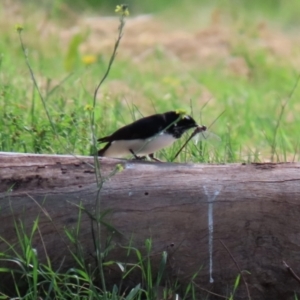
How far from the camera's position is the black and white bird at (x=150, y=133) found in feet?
14.4

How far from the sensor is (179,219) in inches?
152

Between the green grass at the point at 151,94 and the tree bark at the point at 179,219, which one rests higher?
the green grass at the point at 151,94

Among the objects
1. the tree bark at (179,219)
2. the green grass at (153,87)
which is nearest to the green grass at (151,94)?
the green grass at (153,87)

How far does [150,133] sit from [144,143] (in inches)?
2.2

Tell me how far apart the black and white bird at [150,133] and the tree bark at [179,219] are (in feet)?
1.58

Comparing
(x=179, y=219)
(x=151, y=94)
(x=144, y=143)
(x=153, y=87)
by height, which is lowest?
(x=179, y=219)

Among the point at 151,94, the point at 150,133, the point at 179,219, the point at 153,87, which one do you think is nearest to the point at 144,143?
the point at 150,133

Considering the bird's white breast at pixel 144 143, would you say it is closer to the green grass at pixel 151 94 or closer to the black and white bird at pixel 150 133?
the black and white bird at pixel 150 133

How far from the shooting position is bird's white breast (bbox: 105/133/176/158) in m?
4.39

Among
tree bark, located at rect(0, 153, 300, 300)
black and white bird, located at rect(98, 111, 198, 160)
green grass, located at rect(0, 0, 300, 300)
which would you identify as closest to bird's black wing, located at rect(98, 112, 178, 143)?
black and white bird, located at rect(98, 111, 198, 160)

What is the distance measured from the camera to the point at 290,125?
26.9ft

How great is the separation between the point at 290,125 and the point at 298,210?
437 centimetres

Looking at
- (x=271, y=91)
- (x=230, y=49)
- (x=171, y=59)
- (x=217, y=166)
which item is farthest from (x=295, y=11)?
(x=217, y=166)

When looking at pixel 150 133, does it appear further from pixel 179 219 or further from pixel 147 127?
pixel 179 219
